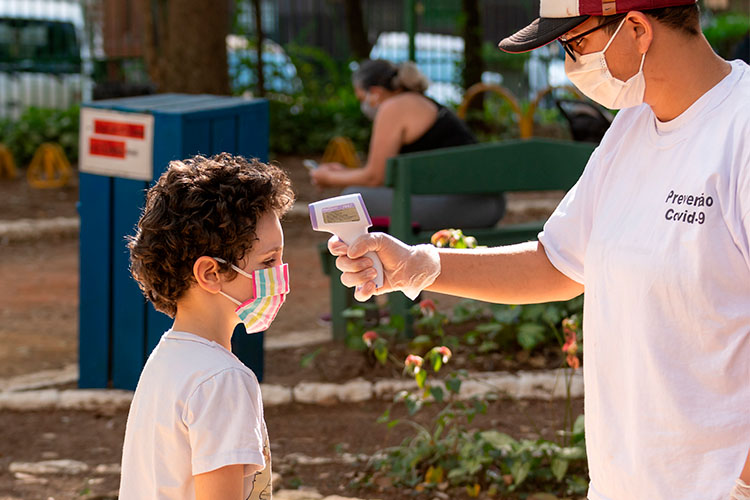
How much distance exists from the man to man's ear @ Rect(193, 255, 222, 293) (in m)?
0.30

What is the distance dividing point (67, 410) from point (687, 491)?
3669 millimetres

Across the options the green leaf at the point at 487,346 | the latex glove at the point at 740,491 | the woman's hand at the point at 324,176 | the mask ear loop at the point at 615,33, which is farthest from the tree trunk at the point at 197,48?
the latex glove at the point at 740,491

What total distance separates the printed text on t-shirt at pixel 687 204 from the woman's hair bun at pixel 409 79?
4.56 metres

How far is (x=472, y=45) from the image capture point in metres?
14.1

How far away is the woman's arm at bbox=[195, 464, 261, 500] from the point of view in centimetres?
195

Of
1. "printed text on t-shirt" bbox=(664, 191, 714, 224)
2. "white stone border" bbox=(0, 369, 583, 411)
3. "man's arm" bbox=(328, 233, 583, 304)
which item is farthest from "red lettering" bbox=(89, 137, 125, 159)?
"printed text on t-shirt" bbox=(664, 191, 714, 224)

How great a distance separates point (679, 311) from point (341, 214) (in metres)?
0.74

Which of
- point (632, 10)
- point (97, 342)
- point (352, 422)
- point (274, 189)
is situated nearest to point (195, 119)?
point (97, 342)

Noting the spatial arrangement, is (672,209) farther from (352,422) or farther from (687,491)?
(352,422)

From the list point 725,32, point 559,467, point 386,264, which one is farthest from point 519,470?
point 725,32

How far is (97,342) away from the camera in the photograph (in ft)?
16.8

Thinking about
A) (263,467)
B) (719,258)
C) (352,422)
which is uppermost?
(719,258)

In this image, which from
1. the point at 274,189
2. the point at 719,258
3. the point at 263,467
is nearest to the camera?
the point at 719,258

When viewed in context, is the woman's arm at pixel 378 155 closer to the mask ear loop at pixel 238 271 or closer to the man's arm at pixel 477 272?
the man's arm at pixel 477 272
